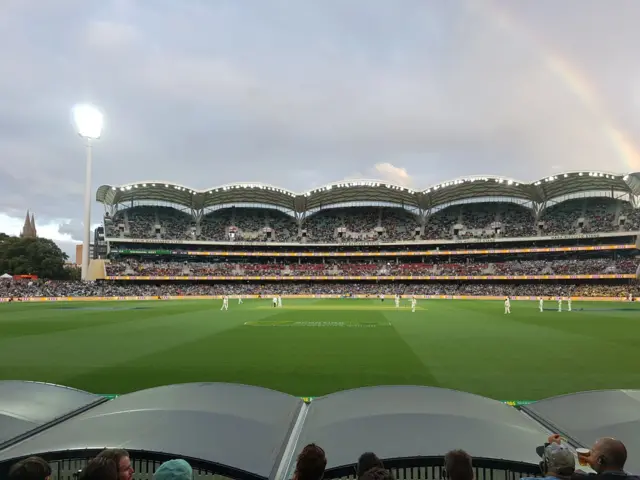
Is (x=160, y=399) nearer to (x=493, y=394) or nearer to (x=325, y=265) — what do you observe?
(x=493, y=394)

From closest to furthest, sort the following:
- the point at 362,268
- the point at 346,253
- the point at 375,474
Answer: the point at 375,474 → the point at 362,268 → the point at 346,253

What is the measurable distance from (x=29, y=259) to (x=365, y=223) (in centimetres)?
7104

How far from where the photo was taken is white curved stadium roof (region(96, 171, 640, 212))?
67.9 meters

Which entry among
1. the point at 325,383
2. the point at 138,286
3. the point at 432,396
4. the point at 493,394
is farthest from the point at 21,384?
the point at 138,286

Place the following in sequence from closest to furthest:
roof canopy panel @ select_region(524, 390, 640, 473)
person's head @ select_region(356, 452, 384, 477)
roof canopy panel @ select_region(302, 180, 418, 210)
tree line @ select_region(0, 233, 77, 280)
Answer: person's head @ select_region(356, 452, 384, 477), roof canopy panel @ select_region(524, 390, 640, 473), roof canopy panel @ select_region(302, 180, 418, 210), tree line @ select_region(0, 233, 77, 280)

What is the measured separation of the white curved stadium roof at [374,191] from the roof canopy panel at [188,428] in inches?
2677

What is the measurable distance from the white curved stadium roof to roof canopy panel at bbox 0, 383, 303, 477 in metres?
68.0

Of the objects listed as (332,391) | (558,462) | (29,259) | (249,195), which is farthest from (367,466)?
(29,259)

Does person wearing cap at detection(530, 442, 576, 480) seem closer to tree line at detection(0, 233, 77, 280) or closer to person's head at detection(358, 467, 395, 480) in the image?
person's head at detection(358, 467, 395, 480)

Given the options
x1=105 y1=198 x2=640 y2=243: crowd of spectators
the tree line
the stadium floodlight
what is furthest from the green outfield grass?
the tree line

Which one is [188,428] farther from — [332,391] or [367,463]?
[332,391]

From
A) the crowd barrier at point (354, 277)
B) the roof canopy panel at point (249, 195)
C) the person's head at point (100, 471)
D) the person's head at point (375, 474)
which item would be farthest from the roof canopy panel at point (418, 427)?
the crowd barrier at point (354, 277)

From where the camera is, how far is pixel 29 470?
267cm

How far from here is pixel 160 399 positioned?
4953 millimetres
